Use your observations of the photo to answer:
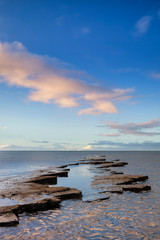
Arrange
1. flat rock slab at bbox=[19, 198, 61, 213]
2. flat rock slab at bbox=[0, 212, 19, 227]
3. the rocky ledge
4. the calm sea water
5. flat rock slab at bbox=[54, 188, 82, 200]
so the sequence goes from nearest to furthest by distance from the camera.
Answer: the calm sea water
flat rock slab at bbox=[0, 212, 19, 227]
the rocky ledge
flat rock slab at bbox=[19, 198, 61, 213]
flat rock slab at bbox=[54, 188, 82, 200]

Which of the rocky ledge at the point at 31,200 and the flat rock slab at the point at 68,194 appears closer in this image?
the rocky ledge at the point at 31,200

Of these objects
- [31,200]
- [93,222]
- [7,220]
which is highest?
[7,220]

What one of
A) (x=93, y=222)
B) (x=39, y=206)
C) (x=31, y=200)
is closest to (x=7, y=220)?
(x=39, y=206)

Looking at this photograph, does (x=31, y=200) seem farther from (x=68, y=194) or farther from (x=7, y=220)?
(x=7, y=220)

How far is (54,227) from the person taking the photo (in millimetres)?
13523

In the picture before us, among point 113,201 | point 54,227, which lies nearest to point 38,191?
point 113,201

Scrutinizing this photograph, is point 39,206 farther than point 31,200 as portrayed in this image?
No

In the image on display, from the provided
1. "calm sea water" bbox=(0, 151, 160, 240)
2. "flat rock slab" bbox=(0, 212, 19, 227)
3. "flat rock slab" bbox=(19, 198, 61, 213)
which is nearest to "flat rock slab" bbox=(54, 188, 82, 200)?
"calm sea water" bbox=(0, 151, 160, 240)

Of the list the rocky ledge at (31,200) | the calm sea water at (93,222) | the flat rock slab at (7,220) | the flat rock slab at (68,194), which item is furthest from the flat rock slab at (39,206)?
the flat rock slab at (68,194)

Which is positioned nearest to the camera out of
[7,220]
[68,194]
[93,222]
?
[7,220]

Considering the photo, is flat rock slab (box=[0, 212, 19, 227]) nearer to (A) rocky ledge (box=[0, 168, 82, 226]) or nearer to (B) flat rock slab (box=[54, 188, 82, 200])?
(A) rocky ledge (box=[0, 168, 82, 226])

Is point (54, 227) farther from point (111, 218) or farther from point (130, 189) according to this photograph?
point (130, 189)

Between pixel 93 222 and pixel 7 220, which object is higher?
pixel 7 220

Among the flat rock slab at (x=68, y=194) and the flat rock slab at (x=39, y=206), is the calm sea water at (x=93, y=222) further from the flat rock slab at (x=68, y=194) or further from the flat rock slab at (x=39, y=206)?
the flat rock slab at (x=68, y=194)
